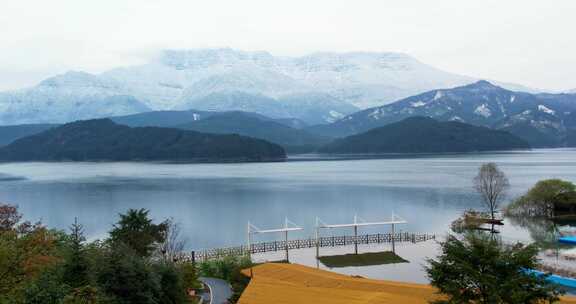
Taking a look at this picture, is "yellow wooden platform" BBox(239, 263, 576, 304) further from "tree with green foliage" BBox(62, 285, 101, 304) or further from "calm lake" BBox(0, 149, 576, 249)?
"calm lake" BBox(0, 149, 576, 249)

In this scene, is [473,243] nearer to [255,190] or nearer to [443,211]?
[443,211]

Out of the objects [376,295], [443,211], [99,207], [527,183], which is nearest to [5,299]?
[376,295]

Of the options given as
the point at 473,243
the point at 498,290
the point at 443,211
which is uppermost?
the point at 473,243

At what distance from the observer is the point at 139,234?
106ft

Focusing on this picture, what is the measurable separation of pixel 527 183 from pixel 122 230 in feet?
278

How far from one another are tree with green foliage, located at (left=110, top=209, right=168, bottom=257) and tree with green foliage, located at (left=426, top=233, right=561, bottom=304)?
19089mm

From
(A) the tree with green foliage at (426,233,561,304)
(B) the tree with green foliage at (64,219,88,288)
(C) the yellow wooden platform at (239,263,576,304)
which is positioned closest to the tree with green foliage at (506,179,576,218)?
(C) the yellow wooden platform at (239,263,576,304)

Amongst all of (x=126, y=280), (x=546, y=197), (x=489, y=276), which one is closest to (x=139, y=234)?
(x=126, y=280)

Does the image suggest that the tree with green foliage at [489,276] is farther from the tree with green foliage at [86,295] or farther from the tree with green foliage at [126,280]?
the tree with green foliage at [86,295]

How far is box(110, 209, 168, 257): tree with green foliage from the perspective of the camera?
3122cm

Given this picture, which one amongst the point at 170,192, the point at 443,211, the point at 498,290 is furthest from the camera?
the point at 170,192

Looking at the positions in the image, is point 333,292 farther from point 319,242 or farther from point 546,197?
point 546,197

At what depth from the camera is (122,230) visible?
3256 centimetres

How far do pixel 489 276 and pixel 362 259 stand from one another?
86.2 ft
